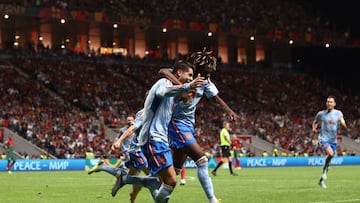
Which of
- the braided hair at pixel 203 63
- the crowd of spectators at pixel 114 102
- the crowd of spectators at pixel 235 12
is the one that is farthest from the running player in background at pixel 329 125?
the crowd of spectators at pixel 235 12

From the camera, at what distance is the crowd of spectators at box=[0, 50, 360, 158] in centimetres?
4365

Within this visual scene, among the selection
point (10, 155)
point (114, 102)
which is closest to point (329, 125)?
point (10, 155)

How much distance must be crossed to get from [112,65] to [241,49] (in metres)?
16.6

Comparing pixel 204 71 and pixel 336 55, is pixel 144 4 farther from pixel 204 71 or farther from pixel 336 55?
pixel 204 71

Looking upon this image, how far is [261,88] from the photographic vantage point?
63.6 m

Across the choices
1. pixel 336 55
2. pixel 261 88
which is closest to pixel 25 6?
pixel 261 88

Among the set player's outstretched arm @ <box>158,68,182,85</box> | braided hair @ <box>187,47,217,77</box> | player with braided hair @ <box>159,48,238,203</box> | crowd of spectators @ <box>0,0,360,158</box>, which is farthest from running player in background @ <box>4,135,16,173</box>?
player's outstretched arm @ <box>158,68,182,85</box>

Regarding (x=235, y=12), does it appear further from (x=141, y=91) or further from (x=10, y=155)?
(x=10, y=155)

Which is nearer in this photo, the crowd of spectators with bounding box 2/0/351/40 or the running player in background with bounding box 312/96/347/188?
the running player in background with bounding box 312/96/347/188

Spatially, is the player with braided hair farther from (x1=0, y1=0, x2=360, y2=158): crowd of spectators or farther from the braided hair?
(x1=0, y1=0, x2=360, y2=158): crowd of spectators

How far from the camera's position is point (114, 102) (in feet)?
171

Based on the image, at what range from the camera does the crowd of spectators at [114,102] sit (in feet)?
143

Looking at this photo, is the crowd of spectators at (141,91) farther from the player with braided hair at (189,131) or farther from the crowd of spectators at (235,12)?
the player with braided hair at (189,131)

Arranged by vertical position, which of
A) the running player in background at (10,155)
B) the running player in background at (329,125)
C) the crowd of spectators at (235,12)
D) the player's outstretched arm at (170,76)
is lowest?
the running player in background at (10,155)
